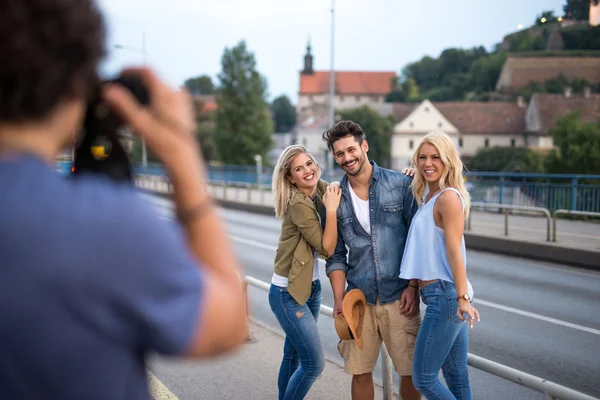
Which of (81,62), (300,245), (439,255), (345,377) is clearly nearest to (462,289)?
(439,255)

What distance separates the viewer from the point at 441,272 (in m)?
3.59

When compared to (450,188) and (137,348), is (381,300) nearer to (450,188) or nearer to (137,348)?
(450,188)

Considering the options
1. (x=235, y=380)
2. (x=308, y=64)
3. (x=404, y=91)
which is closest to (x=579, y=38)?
(x=404, y=91)

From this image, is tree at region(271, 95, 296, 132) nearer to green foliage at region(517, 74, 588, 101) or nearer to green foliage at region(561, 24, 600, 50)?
green foliage at region(561, 24, 600, 50)

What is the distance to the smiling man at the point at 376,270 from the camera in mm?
3894

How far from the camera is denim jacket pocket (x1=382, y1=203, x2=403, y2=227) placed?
3.93 m

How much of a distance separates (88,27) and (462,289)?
275 cm

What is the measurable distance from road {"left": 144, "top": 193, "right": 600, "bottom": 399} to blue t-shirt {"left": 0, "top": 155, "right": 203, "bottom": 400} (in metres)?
4.71

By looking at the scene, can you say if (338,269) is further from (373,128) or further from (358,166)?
(373,128)

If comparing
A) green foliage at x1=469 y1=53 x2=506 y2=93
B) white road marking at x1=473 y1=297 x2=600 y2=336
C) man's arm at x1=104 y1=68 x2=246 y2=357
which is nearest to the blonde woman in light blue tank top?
man's arm at x1=104 y1=68 x2=246 y2=357

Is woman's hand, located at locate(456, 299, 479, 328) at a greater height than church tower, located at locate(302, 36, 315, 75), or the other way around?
church tower, located at locate(302, 36, 315, 75)

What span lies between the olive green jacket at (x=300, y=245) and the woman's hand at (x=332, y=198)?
151 millimetres

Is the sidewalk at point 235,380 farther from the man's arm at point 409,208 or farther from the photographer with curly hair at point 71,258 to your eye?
the photographer with curly hair at point 71,258

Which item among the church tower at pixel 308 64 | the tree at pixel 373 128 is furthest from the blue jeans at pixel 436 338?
the church tower at pixel 308 64
